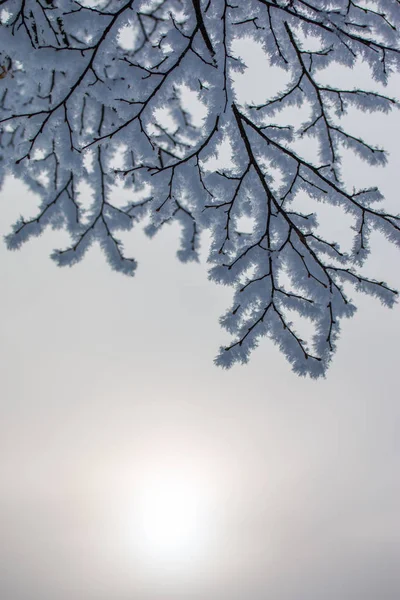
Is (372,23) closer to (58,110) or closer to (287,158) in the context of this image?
(287,158)

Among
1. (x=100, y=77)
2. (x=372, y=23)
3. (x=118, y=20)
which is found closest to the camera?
(x=118, y=20)

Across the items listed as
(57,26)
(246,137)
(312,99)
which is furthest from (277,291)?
(57,26)

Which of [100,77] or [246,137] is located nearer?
[100,77]

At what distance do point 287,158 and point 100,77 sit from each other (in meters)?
1.09

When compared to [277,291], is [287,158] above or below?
above

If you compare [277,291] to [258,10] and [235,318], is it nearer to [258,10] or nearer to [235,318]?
[235,318]

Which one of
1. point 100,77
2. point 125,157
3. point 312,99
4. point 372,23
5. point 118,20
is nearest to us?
point 118,20

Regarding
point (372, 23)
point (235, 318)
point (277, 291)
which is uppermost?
point (372, 23)

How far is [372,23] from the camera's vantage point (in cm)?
229

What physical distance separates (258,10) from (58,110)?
3.96 ft

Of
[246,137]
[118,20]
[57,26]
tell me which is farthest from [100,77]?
[246,137]

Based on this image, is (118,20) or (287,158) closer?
(118,20)

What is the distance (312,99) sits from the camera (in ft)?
8.20

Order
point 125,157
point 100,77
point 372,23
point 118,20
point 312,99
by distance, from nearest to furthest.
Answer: point 118,20, point 100,77, point 372,23, point 312,99, point 125,157
